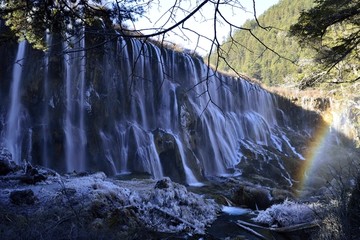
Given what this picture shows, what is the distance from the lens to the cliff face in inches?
621

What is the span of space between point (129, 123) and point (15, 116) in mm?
5940

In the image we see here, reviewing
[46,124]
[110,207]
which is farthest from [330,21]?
[46,124]

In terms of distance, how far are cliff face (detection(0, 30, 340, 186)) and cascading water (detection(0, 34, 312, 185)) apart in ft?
0.16

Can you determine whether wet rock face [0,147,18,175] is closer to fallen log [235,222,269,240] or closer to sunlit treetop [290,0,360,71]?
fallen log [235,222,269,240]

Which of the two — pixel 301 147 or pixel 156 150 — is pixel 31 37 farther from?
pixel 301 147

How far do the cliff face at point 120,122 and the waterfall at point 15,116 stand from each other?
0.04m

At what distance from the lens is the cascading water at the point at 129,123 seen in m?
16.5

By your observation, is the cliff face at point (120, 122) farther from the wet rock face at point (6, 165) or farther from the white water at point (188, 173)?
the wet rock face at point (6, 165)

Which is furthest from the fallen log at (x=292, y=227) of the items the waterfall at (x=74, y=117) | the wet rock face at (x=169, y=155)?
the waterfall at (x=74, y=117)

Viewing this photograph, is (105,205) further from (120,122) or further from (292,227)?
(120,122)

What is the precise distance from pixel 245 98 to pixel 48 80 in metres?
20.5

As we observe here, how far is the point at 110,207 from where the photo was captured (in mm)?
7816

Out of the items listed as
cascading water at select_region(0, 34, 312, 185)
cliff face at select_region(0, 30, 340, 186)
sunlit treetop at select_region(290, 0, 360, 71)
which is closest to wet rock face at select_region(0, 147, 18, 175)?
cliff face at select_region(0, 30, 340, 186)

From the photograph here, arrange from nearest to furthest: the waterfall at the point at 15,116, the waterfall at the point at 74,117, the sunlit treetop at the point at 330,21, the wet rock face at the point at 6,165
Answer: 1. the sunlit treetop at the point at 330,21
2. the wet rock face at the point at 6,165
3. the waterfall at the point at 15,116
4. the waterfall at the point at 74,117
